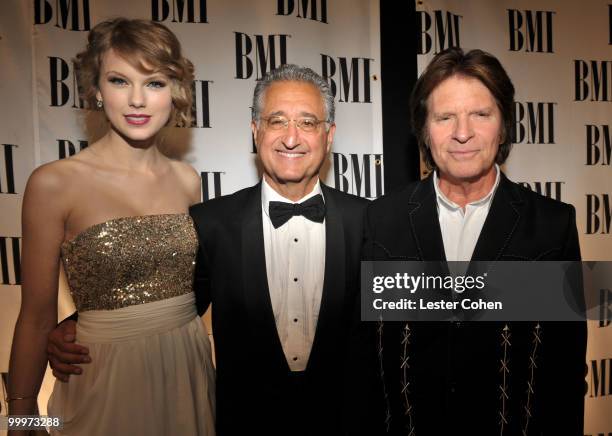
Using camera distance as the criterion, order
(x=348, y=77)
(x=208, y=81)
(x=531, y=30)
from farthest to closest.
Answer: (x=531, y=30) < (x=348, y=77) < (x=208, y=81)

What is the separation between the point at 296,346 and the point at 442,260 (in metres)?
0.64

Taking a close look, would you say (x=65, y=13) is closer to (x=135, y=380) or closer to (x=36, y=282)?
(x=36, y=282)

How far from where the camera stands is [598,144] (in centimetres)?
298

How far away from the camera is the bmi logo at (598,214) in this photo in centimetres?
300

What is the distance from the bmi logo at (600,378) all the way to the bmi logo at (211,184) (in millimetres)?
2457

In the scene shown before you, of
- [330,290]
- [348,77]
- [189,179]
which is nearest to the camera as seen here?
[330,290]

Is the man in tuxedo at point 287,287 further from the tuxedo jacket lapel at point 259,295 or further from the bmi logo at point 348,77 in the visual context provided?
the bmi logo at point 348,77

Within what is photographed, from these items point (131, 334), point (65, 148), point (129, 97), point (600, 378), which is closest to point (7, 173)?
point (65, 148)

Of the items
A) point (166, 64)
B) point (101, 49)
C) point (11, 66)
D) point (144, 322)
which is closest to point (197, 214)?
point (144, 322)

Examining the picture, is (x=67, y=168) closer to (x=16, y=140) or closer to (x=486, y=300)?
(x=16, y=140)

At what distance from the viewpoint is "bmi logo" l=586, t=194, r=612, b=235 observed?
3.00m

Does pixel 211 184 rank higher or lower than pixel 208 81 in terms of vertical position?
lower

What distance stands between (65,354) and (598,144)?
2992mm

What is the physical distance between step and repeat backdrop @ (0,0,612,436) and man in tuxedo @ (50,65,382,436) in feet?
2.48
